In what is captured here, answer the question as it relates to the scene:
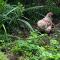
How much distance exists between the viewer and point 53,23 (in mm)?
8492

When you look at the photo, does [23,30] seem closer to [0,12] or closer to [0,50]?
[0,12]

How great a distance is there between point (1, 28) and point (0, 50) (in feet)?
3.65

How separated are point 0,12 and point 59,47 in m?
1.98

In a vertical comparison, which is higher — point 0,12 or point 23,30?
point 0,12

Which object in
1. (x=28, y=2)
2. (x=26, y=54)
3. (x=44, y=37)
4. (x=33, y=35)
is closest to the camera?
(x=26, y=54)

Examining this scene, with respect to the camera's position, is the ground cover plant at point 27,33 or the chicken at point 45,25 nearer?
the ground cover plant at point 27,33

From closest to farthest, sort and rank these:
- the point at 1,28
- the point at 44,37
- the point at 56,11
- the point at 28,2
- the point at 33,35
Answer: the point at 33,35, the point at 44,37, the point at 1,28, the point at 56,11, the point at 28,2

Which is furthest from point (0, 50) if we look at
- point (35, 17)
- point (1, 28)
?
point (35, 17)

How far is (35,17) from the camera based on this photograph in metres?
8.48

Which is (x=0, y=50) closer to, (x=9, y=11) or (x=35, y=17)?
(x=9, y=11)

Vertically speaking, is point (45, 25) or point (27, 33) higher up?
point (45, 25)

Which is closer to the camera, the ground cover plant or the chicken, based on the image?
the ground cover plant

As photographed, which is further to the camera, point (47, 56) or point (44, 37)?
point (44, 37)

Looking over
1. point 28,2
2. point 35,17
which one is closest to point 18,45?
point 35,17
